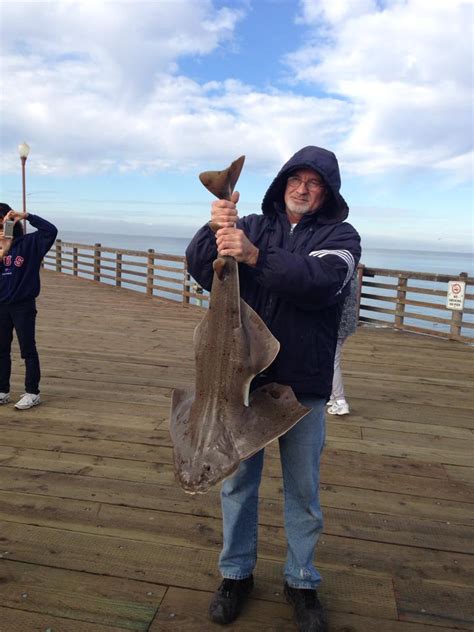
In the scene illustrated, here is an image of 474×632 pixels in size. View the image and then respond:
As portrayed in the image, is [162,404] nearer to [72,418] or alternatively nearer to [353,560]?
[72,418]

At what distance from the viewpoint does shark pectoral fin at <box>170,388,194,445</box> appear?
2.13 metres

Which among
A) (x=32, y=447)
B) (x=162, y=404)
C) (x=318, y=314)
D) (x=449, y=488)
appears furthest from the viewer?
(x=162, y=404)

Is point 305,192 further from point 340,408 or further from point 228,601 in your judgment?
point 340,408

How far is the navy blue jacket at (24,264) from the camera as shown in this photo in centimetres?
510

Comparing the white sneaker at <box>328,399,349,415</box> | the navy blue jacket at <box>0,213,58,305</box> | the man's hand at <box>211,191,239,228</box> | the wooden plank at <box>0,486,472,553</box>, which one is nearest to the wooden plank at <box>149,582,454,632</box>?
the wooden plank at <box>0,486,472,553</box>

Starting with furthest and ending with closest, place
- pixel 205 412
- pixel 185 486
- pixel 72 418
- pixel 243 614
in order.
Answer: pixel 72 418
pixel 243 614
pixel 205 412
pixel 185 486

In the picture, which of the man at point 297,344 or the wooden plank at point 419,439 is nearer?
the man at point 297,344

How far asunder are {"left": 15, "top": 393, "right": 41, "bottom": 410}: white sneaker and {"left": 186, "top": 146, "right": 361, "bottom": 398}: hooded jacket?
361cm

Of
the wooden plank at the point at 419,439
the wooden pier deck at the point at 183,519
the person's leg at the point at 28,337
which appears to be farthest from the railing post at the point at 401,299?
the person's leg at the point at 28,337

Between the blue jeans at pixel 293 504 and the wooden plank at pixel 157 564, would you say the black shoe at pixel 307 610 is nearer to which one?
the blue jeans at pixel 293 504

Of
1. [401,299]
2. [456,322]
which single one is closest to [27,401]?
[401,299]

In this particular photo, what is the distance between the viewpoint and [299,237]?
2.38 m

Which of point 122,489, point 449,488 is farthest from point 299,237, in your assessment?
point 449,488

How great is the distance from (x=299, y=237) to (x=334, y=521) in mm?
2033
